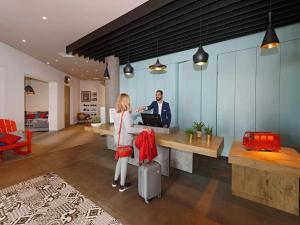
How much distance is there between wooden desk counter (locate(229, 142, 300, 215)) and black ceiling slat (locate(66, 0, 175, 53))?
306 cm

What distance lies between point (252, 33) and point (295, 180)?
3678mm

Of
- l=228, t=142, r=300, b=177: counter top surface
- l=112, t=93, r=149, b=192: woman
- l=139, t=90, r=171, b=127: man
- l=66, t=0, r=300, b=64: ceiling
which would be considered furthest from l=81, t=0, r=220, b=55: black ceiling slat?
l=228, t=142, r=300, b=177: counter top surface

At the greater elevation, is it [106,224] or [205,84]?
[205,84]

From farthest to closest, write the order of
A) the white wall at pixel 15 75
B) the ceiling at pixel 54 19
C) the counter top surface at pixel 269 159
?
the white wall at pixel 15 75, the ceiling at pixel 54 19, the counter top surface at pixel 269 159

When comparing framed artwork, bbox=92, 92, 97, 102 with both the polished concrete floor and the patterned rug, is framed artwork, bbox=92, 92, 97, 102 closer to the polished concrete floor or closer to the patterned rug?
the polished concrete floor

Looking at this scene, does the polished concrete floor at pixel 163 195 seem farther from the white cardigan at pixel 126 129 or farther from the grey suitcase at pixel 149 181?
the white cardigan at pixel 126 129

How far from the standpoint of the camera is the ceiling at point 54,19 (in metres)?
3.34

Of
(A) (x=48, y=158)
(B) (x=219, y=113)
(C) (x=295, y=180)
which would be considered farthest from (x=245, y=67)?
(A) (x=48, y=158)

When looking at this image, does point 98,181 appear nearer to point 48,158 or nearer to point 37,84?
point 48,158

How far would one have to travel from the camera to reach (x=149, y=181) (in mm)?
2535

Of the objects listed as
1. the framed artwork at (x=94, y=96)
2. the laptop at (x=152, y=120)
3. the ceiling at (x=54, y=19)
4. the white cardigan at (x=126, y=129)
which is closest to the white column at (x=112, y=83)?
the ceiling at (x=54, y=19)

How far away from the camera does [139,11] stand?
339 centimetres

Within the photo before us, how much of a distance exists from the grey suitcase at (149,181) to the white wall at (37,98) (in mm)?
12443

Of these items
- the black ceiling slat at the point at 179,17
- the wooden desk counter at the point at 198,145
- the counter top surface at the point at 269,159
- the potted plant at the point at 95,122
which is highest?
the black ceiling slat at the point at 179,17
